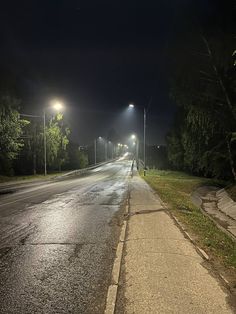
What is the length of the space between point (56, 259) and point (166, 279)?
257cm

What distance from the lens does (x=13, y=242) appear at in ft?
29.6

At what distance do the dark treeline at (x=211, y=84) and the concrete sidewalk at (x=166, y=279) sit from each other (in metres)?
16.7

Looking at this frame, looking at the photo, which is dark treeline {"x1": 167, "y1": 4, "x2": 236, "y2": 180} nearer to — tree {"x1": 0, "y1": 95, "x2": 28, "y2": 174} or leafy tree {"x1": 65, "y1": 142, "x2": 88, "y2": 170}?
tree {"x1": 0, "y1": 95, "x2": 28, "y2": 174}

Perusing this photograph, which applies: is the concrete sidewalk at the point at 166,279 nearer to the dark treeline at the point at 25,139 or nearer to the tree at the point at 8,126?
the tree at the point at 8,126

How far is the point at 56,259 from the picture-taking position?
7.48 meters

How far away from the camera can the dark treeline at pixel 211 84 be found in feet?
81.1

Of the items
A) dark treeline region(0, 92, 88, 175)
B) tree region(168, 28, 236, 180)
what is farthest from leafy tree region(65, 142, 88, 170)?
tree region(168, 28, 236, 180)

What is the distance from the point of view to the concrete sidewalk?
5.00m

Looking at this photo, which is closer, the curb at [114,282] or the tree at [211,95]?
the curb at [114,282]

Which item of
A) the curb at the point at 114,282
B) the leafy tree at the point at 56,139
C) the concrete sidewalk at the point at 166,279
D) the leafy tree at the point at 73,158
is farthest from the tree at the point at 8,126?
the curb at the point at 114,282

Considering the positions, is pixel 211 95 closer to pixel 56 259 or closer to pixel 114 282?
pixel 56 259

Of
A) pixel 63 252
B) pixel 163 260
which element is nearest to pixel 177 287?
pixel 163 260

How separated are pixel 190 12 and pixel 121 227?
1967 centimetres

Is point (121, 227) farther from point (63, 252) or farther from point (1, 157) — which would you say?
point (1, 157)
